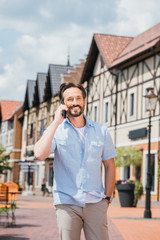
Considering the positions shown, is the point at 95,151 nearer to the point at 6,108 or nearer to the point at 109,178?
the point at 109,178

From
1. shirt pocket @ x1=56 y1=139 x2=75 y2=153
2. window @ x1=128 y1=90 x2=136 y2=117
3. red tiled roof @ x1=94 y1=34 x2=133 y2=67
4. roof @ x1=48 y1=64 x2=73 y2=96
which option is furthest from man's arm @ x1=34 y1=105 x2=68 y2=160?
roof @ x1=48 y1=64 x2=73 y2=96

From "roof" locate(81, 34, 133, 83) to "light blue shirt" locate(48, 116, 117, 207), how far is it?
2992 centimetres

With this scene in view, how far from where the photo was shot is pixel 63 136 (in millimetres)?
4074

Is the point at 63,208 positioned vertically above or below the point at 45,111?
below

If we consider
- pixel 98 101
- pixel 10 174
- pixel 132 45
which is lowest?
pixel 10 174

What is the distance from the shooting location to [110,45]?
3578 cm

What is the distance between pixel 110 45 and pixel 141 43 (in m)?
3.83

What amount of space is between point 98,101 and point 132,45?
14.3 feet

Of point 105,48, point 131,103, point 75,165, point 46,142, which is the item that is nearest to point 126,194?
point 131,103

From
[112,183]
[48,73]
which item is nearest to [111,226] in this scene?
[112,183]

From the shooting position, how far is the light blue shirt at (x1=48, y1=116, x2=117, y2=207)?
3.97 metres

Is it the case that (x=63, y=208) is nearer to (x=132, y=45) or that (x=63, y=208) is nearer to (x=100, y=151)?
(x=100, y=151)

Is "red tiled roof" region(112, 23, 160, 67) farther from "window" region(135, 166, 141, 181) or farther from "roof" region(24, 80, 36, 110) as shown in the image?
"roof" region(24, 80, 36, 110)

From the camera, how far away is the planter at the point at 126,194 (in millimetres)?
22625
